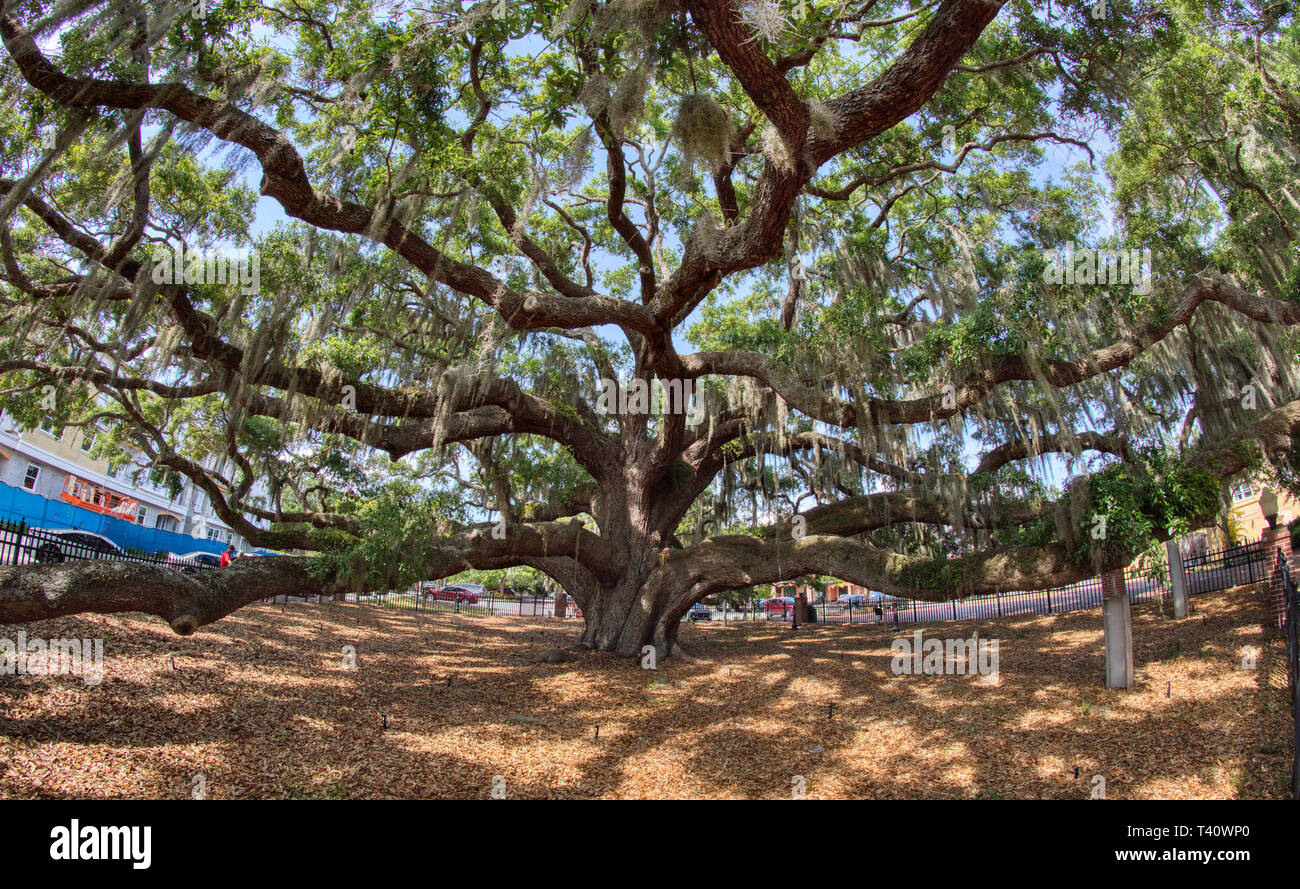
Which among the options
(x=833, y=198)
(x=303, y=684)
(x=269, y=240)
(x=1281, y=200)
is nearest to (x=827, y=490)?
(x=833, y=198)

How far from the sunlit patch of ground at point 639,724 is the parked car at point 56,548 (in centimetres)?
154

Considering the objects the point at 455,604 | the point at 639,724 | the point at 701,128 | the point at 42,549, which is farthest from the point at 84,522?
the point at 701,128

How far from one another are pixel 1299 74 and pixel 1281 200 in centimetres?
155

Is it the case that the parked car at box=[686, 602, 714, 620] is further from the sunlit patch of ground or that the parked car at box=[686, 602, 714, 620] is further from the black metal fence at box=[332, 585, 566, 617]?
the sunlit patch of ground

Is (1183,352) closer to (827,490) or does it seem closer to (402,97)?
(827,490)

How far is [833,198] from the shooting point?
9.94m

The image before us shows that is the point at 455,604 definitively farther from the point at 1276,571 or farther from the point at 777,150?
the point at 1276,571

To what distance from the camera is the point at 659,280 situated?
42.8ft

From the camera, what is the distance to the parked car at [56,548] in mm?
9758

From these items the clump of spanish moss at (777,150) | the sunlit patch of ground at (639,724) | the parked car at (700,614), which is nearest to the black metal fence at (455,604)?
the parked car at (700,614)

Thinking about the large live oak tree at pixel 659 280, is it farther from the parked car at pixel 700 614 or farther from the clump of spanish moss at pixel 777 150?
the parked car at pixel 700 614

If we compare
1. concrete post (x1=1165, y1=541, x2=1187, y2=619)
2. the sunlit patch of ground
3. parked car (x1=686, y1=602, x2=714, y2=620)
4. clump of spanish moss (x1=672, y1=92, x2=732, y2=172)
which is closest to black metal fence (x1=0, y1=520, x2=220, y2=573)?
the sunlit patch of ground

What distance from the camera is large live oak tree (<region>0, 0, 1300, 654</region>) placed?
617cm
